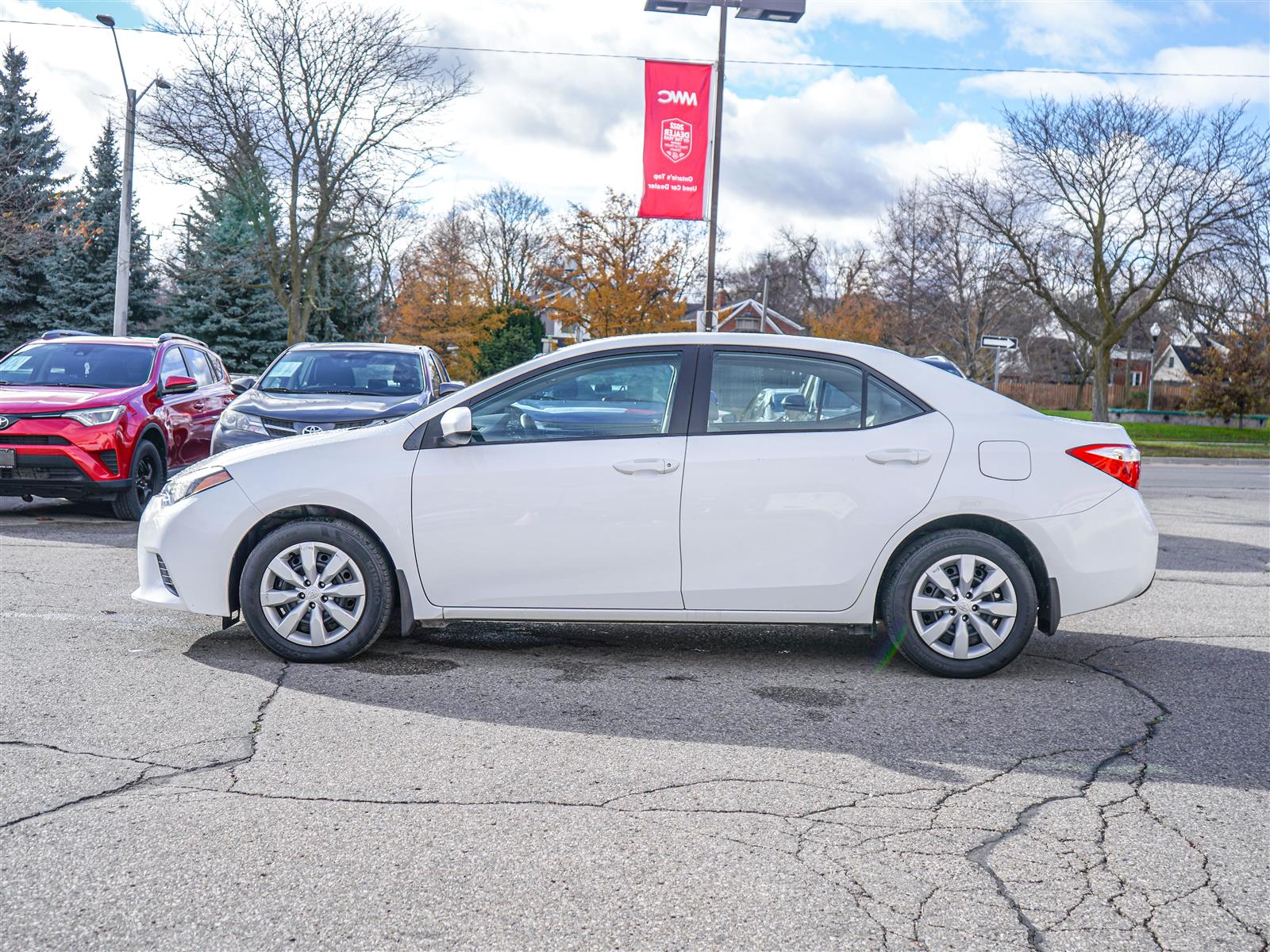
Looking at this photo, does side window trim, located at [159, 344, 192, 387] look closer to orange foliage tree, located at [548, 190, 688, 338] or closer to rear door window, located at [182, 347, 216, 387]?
rear door window, located at [182, 347, 216, 387]

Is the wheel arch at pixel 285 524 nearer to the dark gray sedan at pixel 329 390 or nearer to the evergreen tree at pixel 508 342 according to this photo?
the dark gray sedan at pixel 329 390

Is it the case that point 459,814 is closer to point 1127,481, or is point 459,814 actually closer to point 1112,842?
point 1112,842

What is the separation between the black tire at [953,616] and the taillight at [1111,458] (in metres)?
0.58

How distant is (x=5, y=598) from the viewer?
700 cm

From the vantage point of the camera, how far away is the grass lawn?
30094mm

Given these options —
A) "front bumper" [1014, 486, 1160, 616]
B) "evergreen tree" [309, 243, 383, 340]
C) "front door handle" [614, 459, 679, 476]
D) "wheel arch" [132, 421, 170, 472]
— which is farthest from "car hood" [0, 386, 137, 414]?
"evergreen tree" [309, 243, 383, 340]

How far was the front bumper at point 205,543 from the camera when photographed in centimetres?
561

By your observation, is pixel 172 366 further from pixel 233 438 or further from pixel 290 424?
pixel 290 424

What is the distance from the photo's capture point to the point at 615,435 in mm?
5535

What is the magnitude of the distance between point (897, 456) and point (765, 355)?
79cm

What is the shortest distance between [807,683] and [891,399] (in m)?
1.40

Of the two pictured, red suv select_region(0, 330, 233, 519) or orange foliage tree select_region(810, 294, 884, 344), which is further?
orange foliage tree select_region(810, 294, 884, 344)

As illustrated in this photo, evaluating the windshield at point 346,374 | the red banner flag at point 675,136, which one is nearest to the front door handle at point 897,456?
the windshield at point 346,374

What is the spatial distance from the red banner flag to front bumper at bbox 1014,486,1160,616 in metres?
13.2
